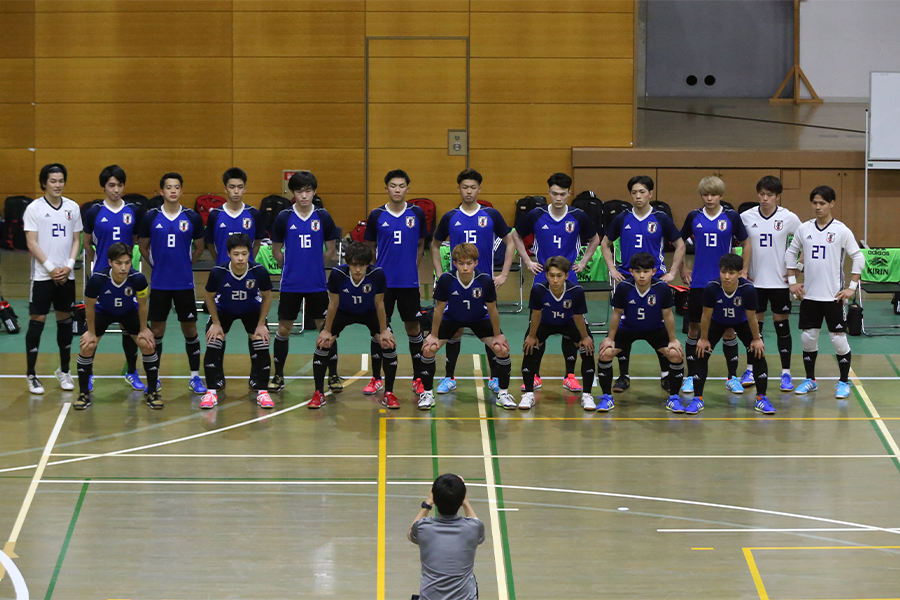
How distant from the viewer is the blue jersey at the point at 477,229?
28.1ft

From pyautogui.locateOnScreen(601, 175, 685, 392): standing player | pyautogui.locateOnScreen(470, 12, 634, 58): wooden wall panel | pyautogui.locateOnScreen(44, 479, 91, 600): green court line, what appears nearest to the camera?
pyautogui.locateOnScreen(44, 479, 91, 600): green court line

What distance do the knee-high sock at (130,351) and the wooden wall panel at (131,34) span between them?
5997 mm

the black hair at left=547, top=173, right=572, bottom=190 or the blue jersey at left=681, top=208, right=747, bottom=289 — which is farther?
the blue jersey at left=681, top=208, right=747, bottom=289

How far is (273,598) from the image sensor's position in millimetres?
5434

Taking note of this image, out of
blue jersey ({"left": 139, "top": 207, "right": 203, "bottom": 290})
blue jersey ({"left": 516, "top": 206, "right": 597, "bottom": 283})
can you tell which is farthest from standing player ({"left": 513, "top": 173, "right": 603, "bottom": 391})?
blue jersey ({"left": 139, "top": 207, "right": 203, "bottom": 290})

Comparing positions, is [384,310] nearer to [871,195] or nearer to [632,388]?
[632,388]

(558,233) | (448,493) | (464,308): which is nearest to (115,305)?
(464,308)

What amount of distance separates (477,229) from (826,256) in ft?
9.47

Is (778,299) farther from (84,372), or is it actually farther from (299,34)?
(299,34)

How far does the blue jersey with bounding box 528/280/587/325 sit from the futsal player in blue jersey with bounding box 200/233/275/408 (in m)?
2.14

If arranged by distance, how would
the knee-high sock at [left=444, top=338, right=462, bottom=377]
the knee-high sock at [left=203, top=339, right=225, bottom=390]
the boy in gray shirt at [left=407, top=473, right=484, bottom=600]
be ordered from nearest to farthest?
the boy in gray shirt at [left=407, top=473, right=484, bottom=600] < the knee-high sock at [left=203, top=339, right=225, bottom=390] < the knee-high sock at [left=444, top=338, right=462, bottom=377]

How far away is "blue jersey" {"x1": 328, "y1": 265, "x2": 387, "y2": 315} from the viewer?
26.6 feet

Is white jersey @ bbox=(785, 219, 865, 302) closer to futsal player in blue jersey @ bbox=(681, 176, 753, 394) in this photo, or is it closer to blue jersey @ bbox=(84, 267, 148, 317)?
futsal player in blue jersey @ bbox=(681, 176, 753, 394)

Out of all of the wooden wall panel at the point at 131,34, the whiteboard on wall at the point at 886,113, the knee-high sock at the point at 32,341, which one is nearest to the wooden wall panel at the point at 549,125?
the whiteboard on wall at the point at 886,113
